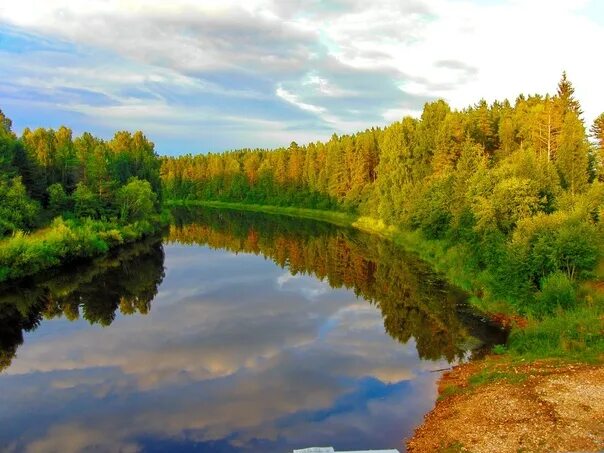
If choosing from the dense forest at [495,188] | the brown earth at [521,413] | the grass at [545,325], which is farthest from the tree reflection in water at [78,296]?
the dense forest at [495,188]

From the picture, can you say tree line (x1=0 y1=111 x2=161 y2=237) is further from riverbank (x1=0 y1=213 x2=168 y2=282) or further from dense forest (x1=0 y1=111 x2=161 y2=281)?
riverbank (x1=0 y1=213 x2=168 y2=282)

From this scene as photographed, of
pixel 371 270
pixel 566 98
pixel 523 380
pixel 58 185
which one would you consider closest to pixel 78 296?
pixel 58 185

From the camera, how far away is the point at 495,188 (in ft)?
132

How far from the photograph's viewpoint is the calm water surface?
66.4 ft

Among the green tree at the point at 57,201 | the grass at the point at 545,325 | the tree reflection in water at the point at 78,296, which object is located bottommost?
the tree reflection in water at the point at 78,296

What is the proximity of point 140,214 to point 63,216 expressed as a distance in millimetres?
18860

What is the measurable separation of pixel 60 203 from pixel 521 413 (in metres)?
59.5

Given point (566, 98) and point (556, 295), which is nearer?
point (556, 295)

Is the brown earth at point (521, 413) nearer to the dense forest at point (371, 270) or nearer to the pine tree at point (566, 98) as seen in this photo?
the dense forest at point (371, 270)

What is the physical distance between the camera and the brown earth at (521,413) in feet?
50.9

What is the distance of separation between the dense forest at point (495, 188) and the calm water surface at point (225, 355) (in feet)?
15.2

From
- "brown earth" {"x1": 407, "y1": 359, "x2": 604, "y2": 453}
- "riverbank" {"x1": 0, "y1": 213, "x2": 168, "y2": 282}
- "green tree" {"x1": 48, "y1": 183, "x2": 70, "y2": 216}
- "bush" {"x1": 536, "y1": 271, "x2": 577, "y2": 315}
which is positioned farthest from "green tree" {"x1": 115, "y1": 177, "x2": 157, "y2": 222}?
"brown earth" {"x1": 407, "y1": 359, "x2": 604, "y2": 453}

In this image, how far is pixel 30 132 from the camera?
297ft

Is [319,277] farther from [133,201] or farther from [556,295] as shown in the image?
[133,201]
